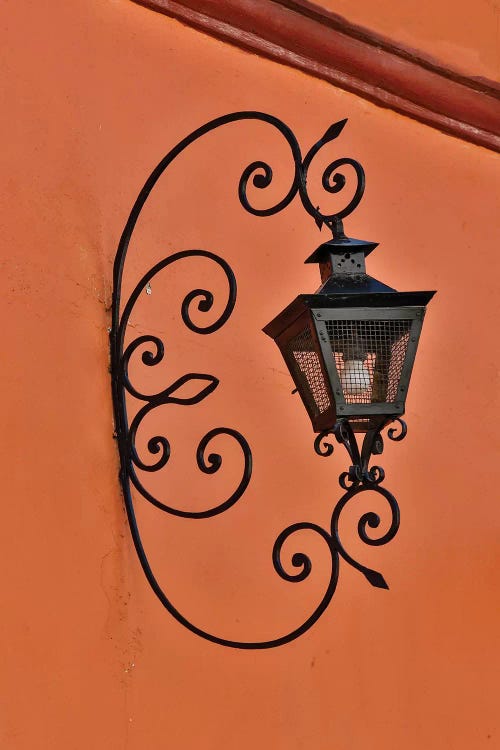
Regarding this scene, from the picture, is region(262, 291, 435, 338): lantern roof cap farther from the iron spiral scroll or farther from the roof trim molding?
the roof trim molding

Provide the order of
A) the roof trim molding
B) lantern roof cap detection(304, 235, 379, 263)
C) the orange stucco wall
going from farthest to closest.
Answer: the roof trim molding
the orange stucco wall
lantern roof cap detection(304, 235, 379, 263)

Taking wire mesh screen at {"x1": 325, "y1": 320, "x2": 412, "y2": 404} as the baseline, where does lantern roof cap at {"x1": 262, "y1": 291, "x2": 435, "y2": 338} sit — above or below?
above

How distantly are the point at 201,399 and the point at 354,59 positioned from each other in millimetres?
1216

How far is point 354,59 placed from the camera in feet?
12.6

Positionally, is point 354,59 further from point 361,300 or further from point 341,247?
point 361,300

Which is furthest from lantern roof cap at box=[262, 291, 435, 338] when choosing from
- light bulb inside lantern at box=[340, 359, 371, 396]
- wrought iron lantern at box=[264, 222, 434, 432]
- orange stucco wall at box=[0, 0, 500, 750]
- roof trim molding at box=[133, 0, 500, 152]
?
roof trim molding at box=[133, 0, 500, 152]

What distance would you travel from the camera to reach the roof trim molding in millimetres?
3645

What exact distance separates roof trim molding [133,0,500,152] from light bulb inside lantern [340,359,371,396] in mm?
1200

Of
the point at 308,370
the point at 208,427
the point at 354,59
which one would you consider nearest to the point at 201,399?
the point at 208,427

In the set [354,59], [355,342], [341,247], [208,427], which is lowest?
[208,427]

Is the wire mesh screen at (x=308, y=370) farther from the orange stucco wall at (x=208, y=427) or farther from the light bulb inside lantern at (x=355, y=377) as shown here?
the orange stucco wall at (x=208, y=427)

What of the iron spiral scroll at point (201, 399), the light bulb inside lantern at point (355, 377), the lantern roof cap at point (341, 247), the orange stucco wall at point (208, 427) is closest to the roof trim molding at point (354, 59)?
the orange stucco wall at point (208, 427)

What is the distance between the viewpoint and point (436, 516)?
369 cm

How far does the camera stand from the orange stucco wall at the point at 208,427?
10.1 feet
